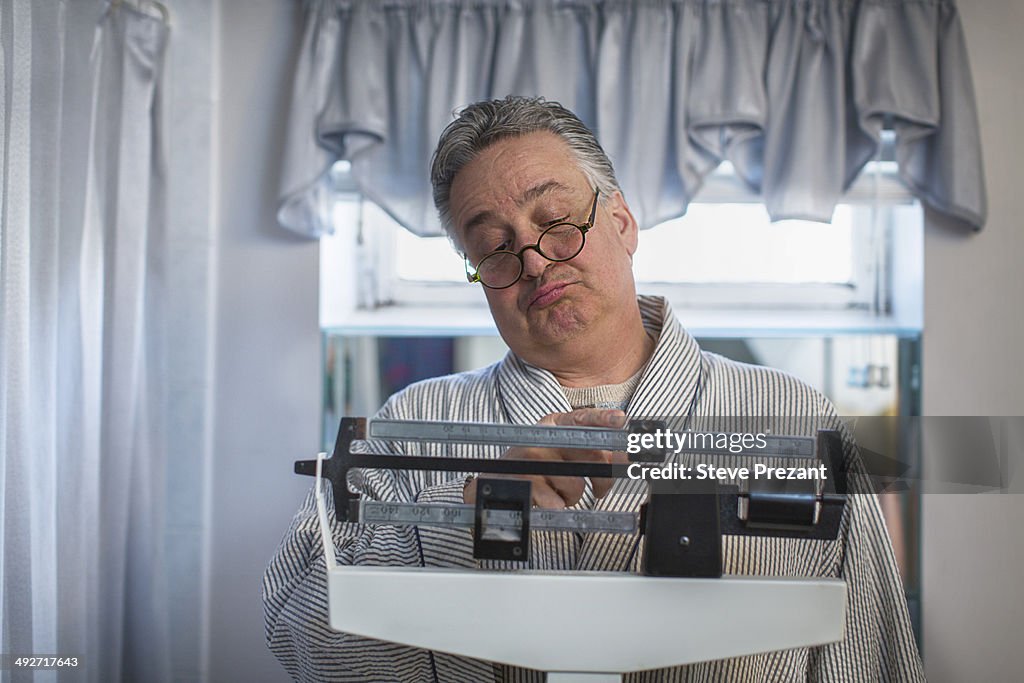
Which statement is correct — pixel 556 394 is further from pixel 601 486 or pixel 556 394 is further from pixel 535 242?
pixel 601 486

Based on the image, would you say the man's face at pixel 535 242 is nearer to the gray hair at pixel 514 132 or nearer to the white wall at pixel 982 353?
the gray hair at pixel 514 132

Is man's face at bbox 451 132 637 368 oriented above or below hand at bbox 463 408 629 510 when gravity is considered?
above

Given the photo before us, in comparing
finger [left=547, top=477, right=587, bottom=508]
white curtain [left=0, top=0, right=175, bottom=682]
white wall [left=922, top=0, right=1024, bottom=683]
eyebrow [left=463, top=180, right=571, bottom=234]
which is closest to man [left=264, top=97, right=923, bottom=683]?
eyebrow [left=463, top=180, right=571, bottom=234]

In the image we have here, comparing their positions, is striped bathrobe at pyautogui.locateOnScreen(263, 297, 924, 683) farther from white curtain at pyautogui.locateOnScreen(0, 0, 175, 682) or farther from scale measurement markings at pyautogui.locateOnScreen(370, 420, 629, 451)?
white curtain at pyautogui.locateOnScreen(0, 0, 175, 682)

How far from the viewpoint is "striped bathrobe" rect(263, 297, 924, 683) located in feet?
2.93

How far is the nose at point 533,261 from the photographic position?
3.48 feet

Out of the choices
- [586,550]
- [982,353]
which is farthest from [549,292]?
[982,353]

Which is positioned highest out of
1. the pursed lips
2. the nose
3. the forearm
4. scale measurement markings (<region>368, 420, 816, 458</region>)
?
the nose

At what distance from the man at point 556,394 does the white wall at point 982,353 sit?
895 millimetres

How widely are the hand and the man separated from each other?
112 millimetres

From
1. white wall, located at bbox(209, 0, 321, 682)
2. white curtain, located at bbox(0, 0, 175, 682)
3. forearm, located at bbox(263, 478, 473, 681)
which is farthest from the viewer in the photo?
white wall, located at bbox(209, 0, 321, 682)

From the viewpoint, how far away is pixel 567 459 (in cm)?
73

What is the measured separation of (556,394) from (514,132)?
0.36m

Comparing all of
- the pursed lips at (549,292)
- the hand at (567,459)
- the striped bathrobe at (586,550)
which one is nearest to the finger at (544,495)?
the hand at (567,459)
